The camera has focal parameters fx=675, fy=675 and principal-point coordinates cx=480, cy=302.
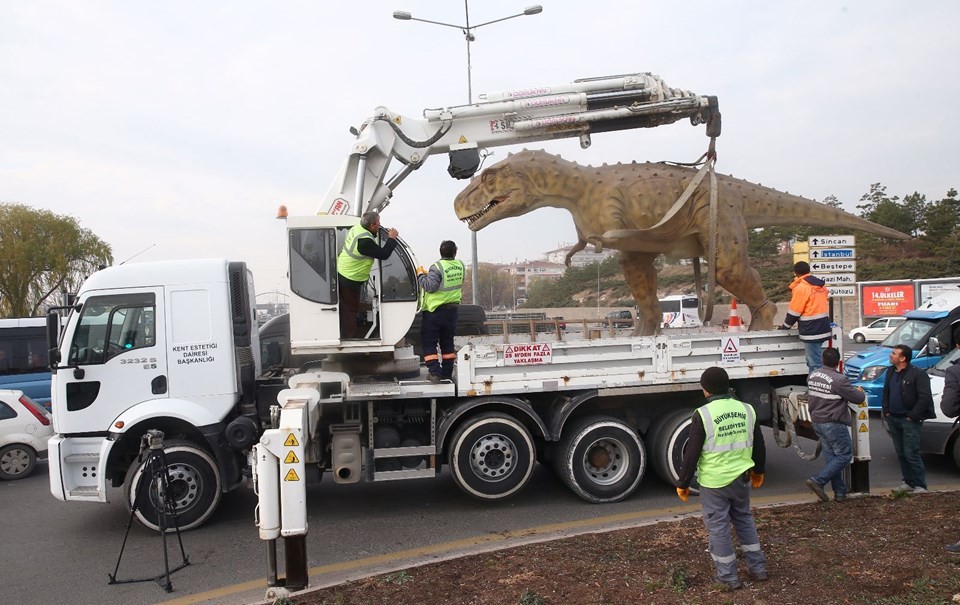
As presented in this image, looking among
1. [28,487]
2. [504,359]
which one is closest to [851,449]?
[504,359]

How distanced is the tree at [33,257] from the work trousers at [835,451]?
1212 inches

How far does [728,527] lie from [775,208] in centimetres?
542

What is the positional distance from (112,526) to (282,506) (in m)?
3.35

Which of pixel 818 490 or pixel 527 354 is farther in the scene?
pixel 527 354

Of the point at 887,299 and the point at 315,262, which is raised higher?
the point at 315,262

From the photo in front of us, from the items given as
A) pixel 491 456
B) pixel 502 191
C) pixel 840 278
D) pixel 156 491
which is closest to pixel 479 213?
pixel 502 191

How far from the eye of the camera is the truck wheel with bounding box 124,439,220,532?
6.45 meters

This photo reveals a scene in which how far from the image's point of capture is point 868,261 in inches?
Result: 1663

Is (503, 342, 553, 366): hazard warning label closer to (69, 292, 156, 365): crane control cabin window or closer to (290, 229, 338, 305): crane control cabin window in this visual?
(290, 229, 338, 305): crane control cabin window

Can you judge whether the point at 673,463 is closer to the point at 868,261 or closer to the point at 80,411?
the point at 80,411

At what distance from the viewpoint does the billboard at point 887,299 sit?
97.6 feet

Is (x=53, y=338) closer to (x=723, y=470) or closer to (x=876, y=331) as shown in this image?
(x=723, y=470)

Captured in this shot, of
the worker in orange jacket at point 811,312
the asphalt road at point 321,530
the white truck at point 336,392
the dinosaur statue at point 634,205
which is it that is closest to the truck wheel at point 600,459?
the white truck at point 336,392

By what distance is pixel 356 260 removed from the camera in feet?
21.8
